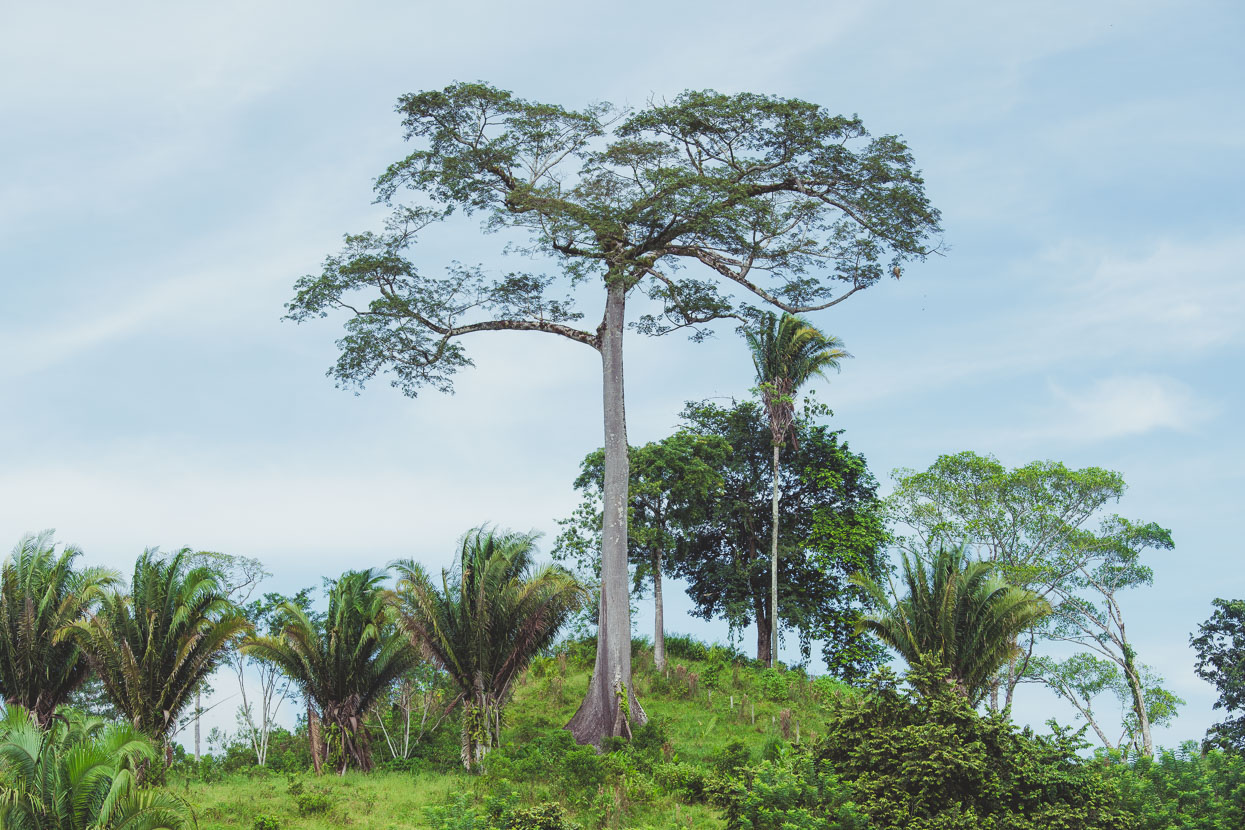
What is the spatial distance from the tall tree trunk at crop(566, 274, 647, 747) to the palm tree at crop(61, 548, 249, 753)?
6.93m

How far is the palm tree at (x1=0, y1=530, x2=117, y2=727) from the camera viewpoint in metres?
21.6

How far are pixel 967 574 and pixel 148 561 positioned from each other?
1562cm

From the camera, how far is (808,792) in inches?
472

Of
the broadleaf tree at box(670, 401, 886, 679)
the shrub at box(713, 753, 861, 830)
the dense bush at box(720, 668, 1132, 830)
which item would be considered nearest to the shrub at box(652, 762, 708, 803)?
the dense bush at box(720, 668, 1132, 830)

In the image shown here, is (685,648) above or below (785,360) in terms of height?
below

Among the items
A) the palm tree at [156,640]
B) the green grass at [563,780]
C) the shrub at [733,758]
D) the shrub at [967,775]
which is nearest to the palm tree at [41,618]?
the palm tree at [156,640]

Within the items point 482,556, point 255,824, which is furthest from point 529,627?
point 255,824

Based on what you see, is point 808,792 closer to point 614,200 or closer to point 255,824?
point 255,824

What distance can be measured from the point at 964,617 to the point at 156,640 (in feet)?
50.2

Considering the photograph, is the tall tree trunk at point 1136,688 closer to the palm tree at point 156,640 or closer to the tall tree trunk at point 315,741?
the tall tree trunk at point 315,741

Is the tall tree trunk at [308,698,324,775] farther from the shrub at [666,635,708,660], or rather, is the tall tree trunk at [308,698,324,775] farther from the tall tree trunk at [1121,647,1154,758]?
the tall tree trunk at [1121,647,1154,758]

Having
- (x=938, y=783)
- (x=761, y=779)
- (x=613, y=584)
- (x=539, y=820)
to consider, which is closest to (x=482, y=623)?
(x=613, y=584)

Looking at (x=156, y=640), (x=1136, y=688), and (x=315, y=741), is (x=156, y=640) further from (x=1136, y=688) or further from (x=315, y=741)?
(x=1136, y=688)

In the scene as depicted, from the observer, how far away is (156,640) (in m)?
19.4
